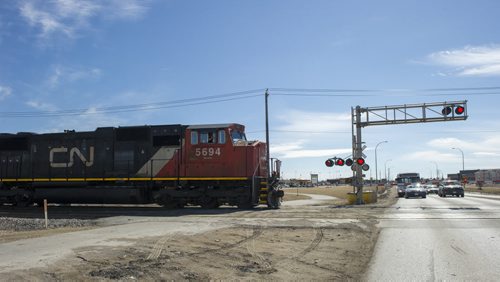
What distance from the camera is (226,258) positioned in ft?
31.8

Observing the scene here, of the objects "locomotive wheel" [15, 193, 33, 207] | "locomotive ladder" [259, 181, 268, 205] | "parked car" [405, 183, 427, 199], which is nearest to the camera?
"locomotive ladder" [259, 181, 268, 205]

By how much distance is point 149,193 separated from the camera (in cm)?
2577

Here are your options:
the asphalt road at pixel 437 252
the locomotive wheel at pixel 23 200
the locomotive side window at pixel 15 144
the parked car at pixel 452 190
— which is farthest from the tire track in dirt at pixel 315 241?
the parked car at pixel 452 190

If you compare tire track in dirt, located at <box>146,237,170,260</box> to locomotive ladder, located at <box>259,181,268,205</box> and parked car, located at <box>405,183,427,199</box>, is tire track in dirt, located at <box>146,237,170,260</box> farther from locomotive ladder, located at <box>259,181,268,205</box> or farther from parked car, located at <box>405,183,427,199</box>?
parked car, located at <box>405,183,427,199</box>

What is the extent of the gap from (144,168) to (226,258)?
1669 centimetres

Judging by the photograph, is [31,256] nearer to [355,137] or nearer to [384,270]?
[384,270]

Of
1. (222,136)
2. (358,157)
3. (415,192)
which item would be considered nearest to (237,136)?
(222,136)

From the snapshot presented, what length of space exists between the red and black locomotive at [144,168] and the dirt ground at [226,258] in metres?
10.2

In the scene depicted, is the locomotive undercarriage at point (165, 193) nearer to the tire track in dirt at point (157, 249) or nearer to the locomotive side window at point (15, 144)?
the locomotive side window at point (15, 144)

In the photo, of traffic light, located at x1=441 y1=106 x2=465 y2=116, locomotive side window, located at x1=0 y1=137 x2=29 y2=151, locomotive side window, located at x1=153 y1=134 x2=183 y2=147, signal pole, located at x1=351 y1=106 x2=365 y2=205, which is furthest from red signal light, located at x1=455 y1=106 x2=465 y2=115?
locomotive side window, located at x1=0 y1=137 x2=29 y2=151

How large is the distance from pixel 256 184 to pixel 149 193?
6.17 meters

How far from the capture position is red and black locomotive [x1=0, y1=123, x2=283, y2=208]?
965 inches

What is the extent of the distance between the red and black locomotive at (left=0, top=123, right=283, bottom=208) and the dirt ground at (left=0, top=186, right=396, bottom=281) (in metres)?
10.2

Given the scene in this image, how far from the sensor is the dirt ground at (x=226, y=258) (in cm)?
780
